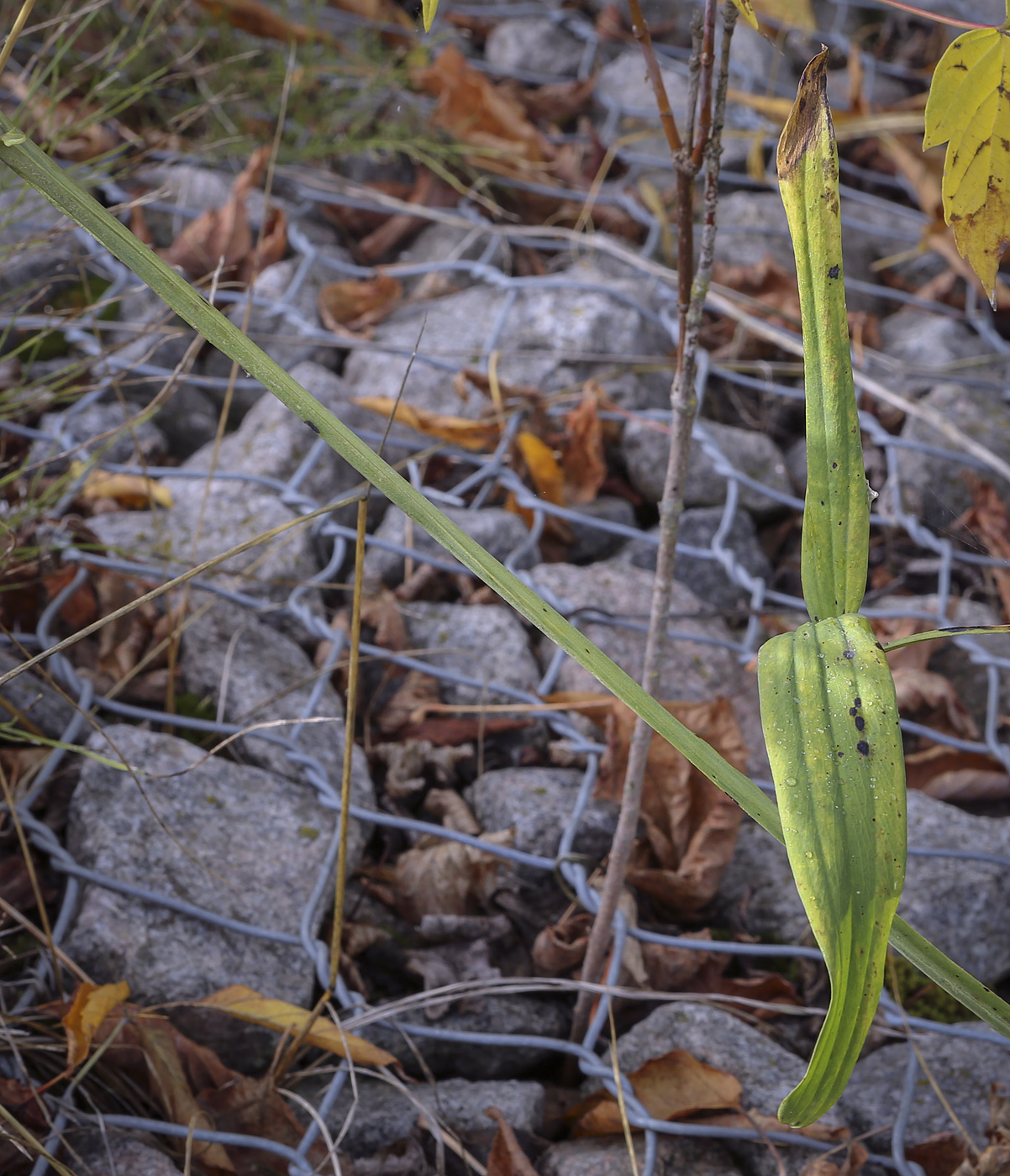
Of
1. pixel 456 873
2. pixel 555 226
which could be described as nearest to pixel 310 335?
pixel 555 226

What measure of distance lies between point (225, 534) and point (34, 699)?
33 cm

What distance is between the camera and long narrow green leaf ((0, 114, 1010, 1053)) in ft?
1.33

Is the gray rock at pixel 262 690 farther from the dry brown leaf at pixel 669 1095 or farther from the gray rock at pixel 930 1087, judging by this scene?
the gray rock at pixel 930 1087

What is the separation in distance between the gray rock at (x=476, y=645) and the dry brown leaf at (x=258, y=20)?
1.16 metres

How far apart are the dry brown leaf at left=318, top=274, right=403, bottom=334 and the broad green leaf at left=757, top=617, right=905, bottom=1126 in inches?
49.8

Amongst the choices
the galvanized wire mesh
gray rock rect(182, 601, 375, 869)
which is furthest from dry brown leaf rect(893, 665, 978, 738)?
gray rock rect(182, 601, 375, 869)

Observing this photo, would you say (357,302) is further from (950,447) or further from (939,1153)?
(939,1153)

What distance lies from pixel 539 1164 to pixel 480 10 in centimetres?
228

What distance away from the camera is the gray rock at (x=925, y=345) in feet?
5.14

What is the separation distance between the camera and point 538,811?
959mm

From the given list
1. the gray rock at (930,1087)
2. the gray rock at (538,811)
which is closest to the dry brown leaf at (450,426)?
the gray rock at (538,811)

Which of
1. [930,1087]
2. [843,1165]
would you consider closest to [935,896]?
[930,1087]

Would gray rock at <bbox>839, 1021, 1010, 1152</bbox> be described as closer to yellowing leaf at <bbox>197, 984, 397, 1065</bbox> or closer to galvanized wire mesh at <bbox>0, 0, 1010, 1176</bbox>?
galvanized wire mesh at <bbox>0, 0, 1010, 1176</bbox>

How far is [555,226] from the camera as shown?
5.74ft
